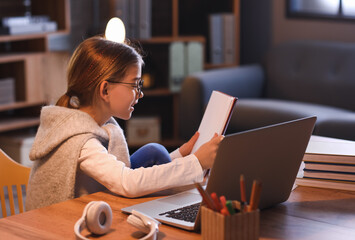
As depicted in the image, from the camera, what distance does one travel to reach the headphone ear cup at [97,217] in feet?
3.77

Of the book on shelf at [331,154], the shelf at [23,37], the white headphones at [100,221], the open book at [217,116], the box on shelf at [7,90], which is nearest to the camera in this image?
the white headphones at [100,221]

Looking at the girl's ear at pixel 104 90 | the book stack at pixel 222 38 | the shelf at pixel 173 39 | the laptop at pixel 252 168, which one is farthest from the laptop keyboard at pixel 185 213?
the book stack at pixel 222 38

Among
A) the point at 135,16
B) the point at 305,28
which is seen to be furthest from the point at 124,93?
the point at 305,28

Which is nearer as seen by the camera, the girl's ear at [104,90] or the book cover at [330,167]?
the book cover at [330,167]

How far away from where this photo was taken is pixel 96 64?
1669mm

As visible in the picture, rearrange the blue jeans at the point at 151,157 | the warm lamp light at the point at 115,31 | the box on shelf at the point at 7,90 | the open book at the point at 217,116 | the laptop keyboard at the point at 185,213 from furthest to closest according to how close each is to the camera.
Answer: the box on shelf at the point at 7,90 → the warm lamp light at the point at 115,31 → the blue jeans at the point at 151,157 → the open book at the point at 217,116 → the laptop keyboard at the point at 185,213

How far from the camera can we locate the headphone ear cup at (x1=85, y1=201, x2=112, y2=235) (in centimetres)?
115

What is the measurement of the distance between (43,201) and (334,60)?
2.80 m

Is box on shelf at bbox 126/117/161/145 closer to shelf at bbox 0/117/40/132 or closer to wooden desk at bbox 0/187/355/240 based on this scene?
shelf at bbox 0/117/40/132

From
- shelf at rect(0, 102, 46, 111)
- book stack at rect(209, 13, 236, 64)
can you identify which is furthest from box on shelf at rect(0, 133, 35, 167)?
book stack at rect(209, 13, 236, 64)

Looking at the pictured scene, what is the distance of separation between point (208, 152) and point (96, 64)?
442 mm

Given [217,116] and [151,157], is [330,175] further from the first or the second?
[151,157]

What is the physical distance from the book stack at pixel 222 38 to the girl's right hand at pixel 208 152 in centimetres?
307

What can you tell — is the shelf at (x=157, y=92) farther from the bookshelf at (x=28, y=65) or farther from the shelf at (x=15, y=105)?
the shelf at (x=15, y=105)
